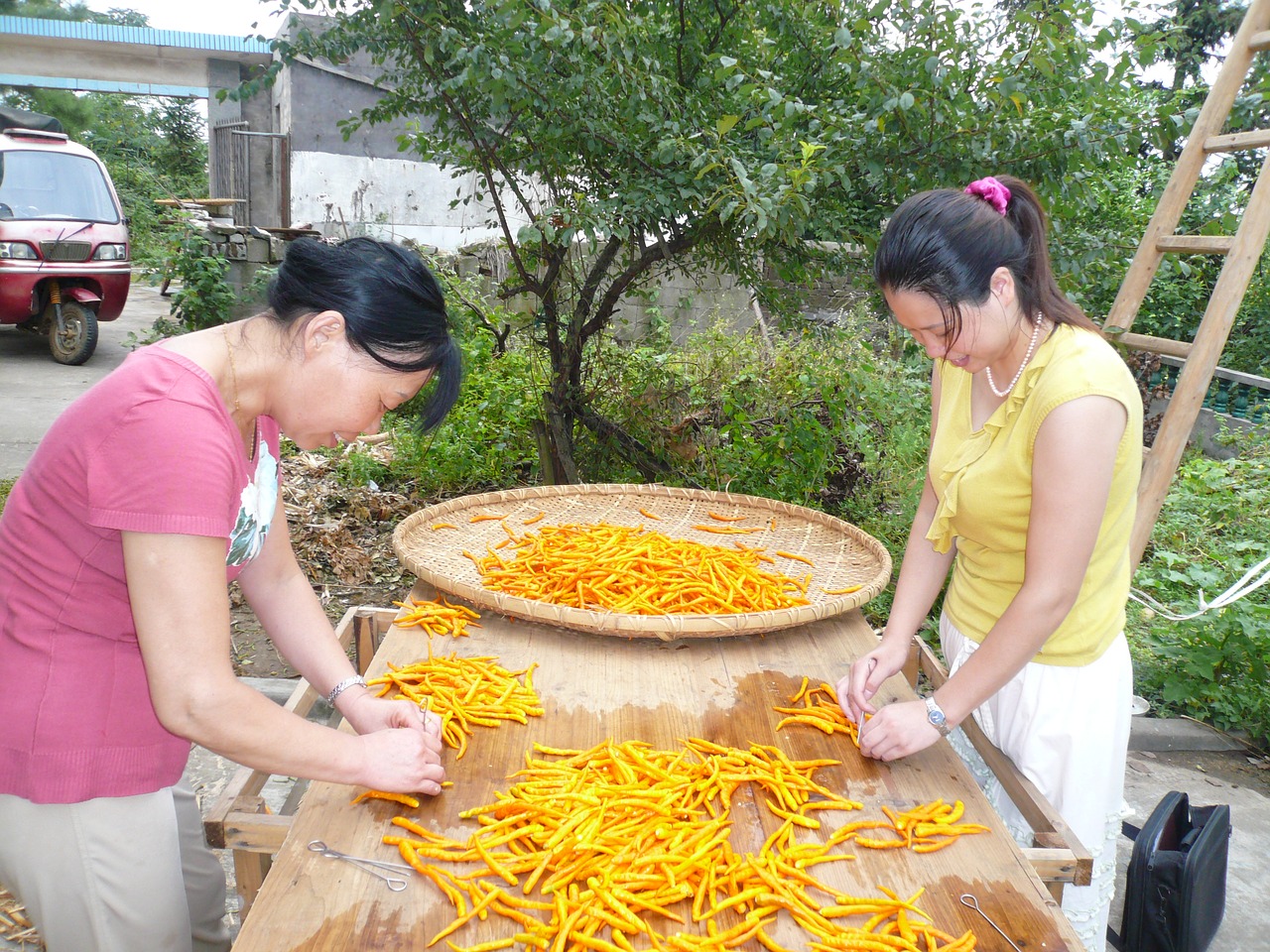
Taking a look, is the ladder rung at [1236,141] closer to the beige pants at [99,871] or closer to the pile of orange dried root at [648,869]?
the pile of orange dried root at [648,869]

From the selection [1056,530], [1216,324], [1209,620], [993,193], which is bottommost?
[1209,620]

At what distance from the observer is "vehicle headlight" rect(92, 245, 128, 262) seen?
9.78 metres

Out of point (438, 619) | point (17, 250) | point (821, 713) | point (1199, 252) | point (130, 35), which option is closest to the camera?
point (821, 713)

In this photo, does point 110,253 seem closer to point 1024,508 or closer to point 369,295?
point 369,295

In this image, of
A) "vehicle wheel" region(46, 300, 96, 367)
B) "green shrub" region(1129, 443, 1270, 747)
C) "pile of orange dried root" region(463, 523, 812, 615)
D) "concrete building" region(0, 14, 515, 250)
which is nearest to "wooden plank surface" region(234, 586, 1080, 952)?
"pile of orange dried root" region(463, 523, 812, 615)

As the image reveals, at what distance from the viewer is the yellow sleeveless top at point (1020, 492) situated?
1740 millimetres

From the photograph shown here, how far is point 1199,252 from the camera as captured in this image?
360 centimetres

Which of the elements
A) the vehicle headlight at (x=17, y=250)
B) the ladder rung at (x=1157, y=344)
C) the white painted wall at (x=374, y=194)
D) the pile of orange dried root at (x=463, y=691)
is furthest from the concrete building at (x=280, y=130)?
the pile of orange dried root at (x=463, y=691)

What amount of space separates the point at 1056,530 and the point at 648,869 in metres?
0.97

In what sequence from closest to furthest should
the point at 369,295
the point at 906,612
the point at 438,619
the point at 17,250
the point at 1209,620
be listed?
the point at 369,295, the point at 906,612, the point at 438,619, the point at 1209,620, the point at 17,250

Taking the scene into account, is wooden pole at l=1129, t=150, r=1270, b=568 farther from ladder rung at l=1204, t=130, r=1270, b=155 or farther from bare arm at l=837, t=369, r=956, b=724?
bare arm at l=837, t=369, r=956, b=724

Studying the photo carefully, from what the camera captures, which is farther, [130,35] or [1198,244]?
[130,35]

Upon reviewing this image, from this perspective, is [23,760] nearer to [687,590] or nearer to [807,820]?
[807,820]

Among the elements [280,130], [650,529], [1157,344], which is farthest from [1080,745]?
[280,130]
